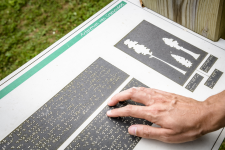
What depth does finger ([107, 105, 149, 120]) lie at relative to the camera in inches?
31.0

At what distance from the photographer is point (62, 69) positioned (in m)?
0.96

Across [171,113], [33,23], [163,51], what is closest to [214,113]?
[171,113]

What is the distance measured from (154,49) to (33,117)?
0.69m

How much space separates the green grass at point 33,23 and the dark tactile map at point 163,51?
41.4 inches

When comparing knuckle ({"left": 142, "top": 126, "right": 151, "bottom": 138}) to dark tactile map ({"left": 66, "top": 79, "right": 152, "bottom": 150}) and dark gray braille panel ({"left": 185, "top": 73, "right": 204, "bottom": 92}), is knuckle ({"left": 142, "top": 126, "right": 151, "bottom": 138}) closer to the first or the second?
dark tactile map ({"left": 66, "top": 79, "right": 152, "bottom": 150})

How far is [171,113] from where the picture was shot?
2.54ft

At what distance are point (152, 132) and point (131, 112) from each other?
0.38 ft

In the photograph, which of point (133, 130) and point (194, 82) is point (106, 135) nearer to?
point (133, 130)

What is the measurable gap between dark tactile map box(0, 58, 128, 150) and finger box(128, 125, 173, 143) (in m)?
0.21

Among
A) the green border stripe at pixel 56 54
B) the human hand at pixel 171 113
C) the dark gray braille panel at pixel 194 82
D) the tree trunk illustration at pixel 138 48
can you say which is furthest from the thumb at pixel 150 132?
the green border stripe at pixel 56 54

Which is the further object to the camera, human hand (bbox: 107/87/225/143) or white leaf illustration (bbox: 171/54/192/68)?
white leaf illustration (bbox: 171/54/192/68)

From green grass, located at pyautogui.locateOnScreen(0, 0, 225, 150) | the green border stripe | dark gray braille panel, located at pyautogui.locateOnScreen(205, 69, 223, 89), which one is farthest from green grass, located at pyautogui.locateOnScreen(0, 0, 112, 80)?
dark gray braille panel, located at pyautogui.locateOnScreen(205, 69, 223, 89)

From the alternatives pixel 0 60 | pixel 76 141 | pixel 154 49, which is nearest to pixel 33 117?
pixel 76 141

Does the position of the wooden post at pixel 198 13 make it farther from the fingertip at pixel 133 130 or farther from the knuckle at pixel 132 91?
the fingertip at pixel 133 130
